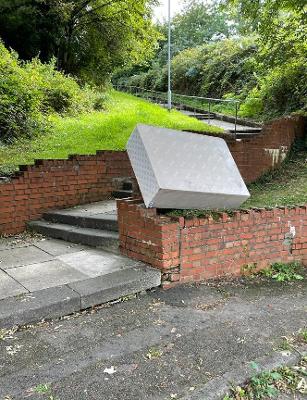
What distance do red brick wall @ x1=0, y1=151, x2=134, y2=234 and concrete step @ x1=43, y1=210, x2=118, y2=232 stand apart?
0.27m

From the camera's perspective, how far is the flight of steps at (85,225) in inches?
196

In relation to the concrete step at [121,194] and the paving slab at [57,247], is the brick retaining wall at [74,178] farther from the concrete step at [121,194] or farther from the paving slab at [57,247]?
the paving slab at [57,247]

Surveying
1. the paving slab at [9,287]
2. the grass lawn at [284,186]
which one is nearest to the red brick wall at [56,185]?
the paving slab at [9,287]

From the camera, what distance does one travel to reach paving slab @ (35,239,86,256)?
4.94 meters

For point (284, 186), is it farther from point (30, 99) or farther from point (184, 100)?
point (184, 100)

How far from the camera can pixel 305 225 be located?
5.14m

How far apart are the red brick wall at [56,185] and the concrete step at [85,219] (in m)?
0.27

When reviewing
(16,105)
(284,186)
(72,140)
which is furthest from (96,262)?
(16,105)

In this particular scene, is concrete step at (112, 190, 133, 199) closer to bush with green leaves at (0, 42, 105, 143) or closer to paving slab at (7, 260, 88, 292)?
paving slab at (7, 260, 88, 292)

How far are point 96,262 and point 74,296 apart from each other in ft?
2.99

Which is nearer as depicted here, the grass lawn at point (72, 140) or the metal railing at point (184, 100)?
the grass lawn at point (72, 140)

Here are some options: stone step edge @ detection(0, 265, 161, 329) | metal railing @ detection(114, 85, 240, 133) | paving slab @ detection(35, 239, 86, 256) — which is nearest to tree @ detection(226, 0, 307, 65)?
metal railing @ detection(114, 85, 240, 133)

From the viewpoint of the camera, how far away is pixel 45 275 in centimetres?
408

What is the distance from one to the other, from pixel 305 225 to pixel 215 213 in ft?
4.70
